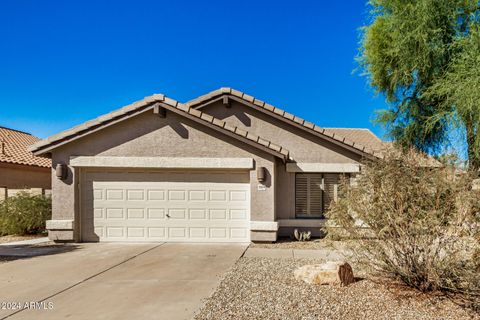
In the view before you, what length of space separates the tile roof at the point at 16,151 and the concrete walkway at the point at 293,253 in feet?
38.5

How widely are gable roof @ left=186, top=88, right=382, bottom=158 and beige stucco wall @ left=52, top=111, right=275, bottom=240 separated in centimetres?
218

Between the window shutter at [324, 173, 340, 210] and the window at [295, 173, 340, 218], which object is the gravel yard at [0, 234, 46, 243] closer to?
the window at [295, 173, 340, 218]

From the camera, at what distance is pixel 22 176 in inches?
672

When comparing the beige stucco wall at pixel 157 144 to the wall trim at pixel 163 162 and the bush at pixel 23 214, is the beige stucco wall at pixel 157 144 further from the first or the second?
the bush at pixel 23 214

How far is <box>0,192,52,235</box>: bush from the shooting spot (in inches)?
495

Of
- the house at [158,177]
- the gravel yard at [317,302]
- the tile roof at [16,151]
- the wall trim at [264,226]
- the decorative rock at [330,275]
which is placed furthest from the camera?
the tile roof at [16,151]

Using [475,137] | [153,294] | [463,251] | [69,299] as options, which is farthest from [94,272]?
[475,137]

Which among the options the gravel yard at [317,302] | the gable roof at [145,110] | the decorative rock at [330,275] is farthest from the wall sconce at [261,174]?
the decorative rock at [330,275]

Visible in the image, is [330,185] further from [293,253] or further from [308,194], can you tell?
[293,253]

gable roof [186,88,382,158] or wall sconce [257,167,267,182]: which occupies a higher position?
gable roof [186,88,382,158]

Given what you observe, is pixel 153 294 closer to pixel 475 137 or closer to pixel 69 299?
pixel 69 299

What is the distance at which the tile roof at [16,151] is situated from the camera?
55.3 feet

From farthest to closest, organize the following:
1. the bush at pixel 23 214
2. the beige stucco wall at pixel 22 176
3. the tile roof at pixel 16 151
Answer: the tile roof at pixel 16 151, the beige stucco wall at pixel 22 176, the bush at pixel 23 214

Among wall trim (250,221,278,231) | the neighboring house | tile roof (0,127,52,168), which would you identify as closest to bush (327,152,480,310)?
wall trim (250,221,278,231)
